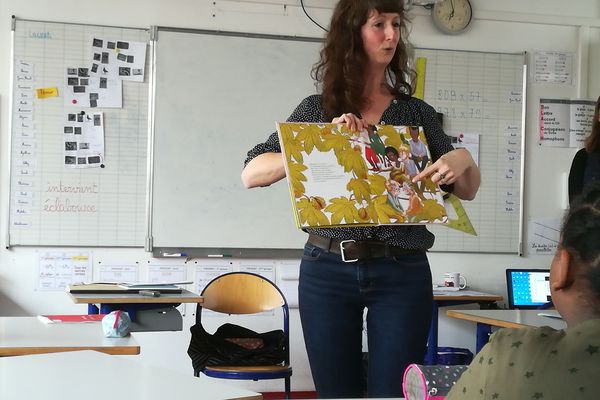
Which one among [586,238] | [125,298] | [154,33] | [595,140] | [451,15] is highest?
[451,15]

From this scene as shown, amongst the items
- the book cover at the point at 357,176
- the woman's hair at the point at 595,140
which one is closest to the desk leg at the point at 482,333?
the woman's hair at the point at 595,140

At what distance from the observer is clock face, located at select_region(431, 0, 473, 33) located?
4.89m

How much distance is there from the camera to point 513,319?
2.82m

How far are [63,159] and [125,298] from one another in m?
1.33

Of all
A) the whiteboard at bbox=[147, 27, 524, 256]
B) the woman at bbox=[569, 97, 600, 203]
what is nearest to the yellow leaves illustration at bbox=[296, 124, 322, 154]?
the woman at bbox=[569, 97, 600, 203]

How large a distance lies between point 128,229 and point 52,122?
0.73 metres

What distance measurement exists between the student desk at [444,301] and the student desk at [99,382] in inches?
123

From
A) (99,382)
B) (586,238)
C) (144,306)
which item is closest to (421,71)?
(144,306)

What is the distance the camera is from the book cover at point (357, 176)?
1.65 meters

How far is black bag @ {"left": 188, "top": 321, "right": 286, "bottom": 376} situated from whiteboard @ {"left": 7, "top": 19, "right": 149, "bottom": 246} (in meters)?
1.04

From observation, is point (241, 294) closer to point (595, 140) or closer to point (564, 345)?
point (595, 140)

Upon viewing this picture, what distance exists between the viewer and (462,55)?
16.2ft

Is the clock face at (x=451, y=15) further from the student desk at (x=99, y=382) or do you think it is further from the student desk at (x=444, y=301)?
the student desk at (x=99, y=382)

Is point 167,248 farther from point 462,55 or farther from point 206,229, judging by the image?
point 462,55
